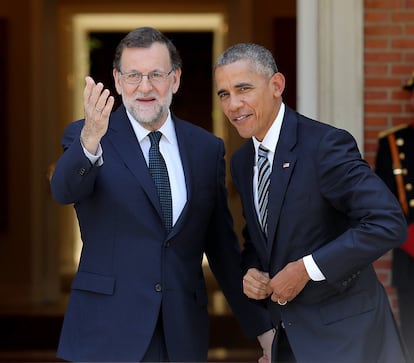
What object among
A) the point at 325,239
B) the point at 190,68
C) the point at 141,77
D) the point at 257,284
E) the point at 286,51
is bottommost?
the point at 257,284

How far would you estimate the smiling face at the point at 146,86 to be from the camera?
9.84ft

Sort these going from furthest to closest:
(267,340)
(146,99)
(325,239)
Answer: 1. (267,340)
2. (146,99)
3. (325,239)

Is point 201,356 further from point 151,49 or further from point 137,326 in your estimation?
point 151,49

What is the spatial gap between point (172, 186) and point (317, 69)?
1.89 m

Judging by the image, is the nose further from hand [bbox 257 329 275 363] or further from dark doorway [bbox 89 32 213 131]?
dark doorway [bbox 89 32 213 131]

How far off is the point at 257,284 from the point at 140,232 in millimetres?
444

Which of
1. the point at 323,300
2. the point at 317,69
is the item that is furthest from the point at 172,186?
the point at 317,69

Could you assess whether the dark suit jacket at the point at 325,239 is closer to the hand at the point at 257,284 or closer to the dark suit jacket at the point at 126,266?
the hand at the point at 257,284

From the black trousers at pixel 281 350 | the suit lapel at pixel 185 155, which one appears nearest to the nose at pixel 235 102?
the suit lapel at pixel 185 155

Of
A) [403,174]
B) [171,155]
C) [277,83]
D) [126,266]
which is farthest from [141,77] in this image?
[403,174]

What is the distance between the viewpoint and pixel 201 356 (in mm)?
3184

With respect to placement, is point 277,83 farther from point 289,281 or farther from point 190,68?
point 190,68

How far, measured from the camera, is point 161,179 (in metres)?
3.04

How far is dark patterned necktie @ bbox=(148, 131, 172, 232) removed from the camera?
3012mm
